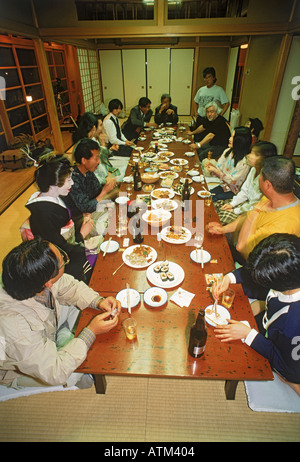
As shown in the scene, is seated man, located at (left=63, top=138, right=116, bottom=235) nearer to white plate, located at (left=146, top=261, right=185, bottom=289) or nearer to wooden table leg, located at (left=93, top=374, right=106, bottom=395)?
white plate, located at (left=146, top=261, right=185, bottom=289)

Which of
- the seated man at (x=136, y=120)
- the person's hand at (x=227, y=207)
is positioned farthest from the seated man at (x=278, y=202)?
the seated man at (x=136, y=120)

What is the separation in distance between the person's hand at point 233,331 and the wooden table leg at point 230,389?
57 centimetres

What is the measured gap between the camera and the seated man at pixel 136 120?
5398 mm

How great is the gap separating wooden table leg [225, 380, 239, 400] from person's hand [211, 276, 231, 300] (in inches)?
26.5

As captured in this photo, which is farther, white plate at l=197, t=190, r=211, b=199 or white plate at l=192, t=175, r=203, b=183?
white plate at l=192, t=175, r=203, b=183

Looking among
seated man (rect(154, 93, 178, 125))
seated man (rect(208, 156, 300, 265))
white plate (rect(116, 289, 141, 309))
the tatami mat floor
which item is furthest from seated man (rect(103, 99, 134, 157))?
the tatami mat floor

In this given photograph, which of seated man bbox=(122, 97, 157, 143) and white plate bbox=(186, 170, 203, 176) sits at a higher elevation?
seated man bbox=(122, 97, 157, 143)

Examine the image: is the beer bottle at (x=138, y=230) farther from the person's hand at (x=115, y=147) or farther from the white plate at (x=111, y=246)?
the person's hand at (x=115, y=147)

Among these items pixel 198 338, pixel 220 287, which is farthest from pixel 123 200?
pixel 198 338

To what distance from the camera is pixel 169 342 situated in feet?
4.76

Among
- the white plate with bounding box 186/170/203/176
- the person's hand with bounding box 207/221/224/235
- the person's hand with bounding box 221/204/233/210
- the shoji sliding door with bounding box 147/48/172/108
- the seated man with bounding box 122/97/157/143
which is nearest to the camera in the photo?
the person's hand with bounding box 207/221/224/235

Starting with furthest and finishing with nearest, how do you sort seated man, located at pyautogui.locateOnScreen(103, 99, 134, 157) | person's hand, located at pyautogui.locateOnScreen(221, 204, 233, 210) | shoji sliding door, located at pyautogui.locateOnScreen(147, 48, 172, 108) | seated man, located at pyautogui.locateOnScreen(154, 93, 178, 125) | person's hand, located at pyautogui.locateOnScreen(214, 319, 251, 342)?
shoji sliding door, located at pyautogui.locateOnScreen(147, 48, 172, 108) → seated man, located at pyautogui.locateOnScreen(154, 93, 178, 125) → seated man, located at pyautogui.locateOnScreen(103, 99, 134, 157) → person's hand, located at pyautogui.locateOnScreen(221, 204, 233, 210) → person's hand, located at pyautogui.locateOnScreen(214, 319, 251, 342)

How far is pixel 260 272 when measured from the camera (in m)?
1.34

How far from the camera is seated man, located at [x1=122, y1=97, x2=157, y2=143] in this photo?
5.40 meters
